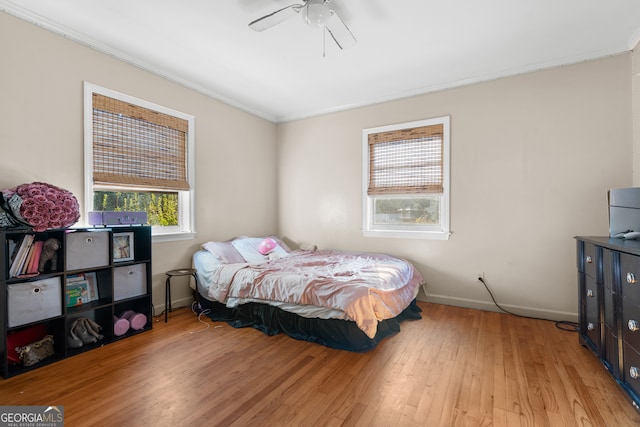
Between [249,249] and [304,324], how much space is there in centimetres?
155

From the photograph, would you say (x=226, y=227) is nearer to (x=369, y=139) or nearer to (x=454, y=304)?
(x=369, y=139)

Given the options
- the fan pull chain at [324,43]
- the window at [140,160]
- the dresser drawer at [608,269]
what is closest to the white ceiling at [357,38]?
the fan pull chain at [324,43]

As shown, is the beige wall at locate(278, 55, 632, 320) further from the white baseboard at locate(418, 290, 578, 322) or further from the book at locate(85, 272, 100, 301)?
the book at locate(85, 272, 100, 301)

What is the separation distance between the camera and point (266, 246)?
4.04 meters

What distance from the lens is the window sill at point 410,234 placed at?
369cm

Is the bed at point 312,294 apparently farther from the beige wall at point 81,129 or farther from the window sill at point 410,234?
the beige wall at point 81,129

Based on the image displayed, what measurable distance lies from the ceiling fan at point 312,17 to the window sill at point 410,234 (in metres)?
2.39

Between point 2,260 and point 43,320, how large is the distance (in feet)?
1.65

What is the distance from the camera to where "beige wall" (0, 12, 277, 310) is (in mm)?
2365

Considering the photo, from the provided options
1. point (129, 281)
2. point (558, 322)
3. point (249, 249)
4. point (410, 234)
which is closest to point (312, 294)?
point (249, 249)

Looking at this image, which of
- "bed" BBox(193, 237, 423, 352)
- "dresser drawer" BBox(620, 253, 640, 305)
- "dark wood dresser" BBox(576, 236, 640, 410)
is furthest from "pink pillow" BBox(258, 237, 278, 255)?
"dresser drawer" BBox(620, 253, 640, 305)

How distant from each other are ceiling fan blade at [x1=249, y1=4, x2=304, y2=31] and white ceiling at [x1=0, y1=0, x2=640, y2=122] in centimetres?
16

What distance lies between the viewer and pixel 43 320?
2.20m

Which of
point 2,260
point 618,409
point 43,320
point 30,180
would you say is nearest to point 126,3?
point 30,180
